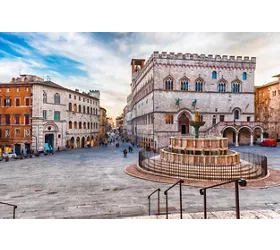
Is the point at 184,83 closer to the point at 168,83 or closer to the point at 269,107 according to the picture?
the point at 168,83

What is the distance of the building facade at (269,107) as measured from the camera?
1251 inches

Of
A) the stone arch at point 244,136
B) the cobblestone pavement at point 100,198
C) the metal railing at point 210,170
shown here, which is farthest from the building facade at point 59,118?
the stone arch at point 244,136

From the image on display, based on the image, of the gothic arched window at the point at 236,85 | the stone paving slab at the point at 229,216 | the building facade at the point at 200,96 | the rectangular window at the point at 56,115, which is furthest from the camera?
the gothic arched window at the point at 236,85

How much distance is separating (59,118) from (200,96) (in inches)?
745

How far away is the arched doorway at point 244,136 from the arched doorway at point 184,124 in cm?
795

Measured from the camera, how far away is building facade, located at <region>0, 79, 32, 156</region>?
23141 mm

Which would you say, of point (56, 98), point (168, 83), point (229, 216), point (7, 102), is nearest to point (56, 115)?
point (56, 98)

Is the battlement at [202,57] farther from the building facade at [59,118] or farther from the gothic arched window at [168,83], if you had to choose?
the building facade at [59,118]

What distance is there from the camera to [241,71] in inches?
1025

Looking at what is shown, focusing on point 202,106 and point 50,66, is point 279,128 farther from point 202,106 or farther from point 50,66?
point 50,66

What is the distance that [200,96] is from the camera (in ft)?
82.2

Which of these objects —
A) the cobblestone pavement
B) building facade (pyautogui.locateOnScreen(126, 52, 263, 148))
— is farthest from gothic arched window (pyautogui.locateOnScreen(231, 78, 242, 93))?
the cobblestone pavement
